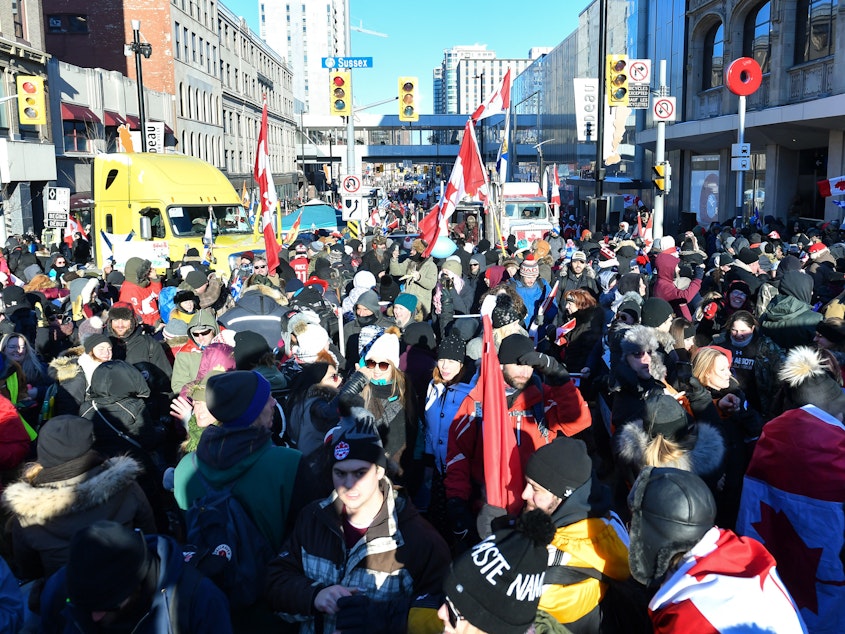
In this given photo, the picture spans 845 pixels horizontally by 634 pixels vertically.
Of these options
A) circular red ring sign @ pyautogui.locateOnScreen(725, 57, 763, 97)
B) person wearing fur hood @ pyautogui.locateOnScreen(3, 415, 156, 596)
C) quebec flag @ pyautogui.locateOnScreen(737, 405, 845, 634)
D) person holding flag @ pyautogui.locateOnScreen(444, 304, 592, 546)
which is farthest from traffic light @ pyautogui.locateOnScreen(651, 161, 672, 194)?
person wearing fur hood @ pyautogui.locateOnScreen(3, 415, 156, 596)

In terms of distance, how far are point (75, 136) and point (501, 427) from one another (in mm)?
37776

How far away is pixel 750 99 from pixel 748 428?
25583 millimetres

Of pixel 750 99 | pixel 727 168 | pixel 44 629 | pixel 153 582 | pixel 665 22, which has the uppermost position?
pixel 665 22

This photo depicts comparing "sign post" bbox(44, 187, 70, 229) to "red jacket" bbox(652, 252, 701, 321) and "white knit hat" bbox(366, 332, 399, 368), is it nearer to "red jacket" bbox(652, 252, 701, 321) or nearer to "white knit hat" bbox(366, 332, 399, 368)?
"red jacket" bbox(652, 252, 701, 321)

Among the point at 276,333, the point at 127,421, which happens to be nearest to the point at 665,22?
the point at 276,333

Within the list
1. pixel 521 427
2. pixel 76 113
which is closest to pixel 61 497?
pixel 521 427

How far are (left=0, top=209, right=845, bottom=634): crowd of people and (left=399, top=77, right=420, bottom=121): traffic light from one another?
14.4 meters

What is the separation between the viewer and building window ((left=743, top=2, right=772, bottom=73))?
25.7 m

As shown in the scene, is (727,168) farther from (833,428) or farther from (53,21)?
(53,21)

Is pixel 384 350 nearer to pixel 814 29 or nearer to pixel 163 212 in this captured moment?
pixel 163 212

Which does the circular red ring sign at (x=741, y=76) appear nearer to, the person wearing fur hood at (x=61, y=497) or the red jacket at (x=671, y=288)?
the red jacket at (x=671, y=288)

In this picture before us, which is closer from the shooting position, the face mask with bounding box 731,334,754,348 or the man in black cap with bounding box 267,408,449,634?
the man in black cap with bounding box 267,408,449,634

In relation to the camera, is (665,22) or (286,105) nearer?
(665,22)

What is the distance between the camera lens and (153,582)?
2.49 m
